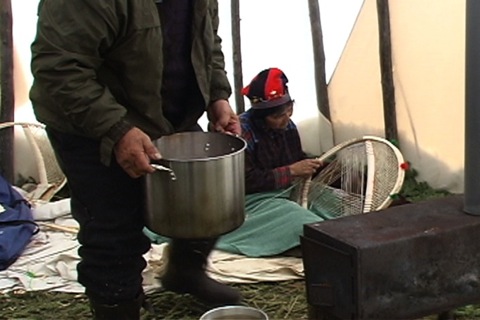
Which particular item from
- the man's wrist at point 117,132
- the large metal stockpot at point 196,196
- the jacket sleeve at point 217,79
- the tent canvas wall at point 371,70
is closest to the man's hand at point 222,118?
the jacket sleeve at point 217,79

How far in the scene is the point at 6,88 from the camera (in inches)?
163

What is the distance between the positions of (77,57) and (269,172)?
151 centimetres

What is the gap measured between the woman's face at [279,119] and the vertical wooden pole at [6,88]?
1.59 m

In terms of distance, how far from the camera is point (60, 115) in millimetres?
2031

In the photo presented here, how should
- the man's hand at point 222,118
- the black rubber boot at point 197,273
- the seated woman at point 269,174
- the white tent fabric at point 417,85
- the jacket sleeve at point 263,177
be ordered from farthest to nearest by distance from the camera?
the white tent fabric at point 417,85 → the jacket sleeve at point 263,177 → the seated woman at point 269,174 → the black rubber boot at point 197,273 → the man's hand at point 222,118

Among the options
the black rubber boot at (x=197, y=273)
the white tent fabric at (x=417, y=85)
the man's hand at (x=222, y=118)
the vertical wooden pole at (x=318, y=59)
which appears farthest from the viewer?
the vertical wooden pole at (x=318, y=59)

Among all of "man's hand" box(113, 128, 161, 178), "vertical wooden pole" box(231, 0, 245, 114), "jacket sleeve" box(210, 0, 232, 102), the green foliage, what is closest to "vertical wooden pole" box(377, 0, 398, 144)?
the green foliage

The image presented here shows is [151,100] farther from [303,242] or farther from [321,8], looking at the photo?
[321,8]

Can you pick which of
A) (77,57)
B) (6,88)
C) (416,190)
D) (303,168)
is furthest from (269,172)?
(6,88)

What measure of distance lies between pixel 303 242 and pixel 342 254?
6.9 inches

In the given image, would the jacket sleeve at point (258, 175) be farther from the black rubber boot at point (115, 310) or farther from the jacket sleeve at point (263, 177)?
the black rubber boot at point (115, 310)

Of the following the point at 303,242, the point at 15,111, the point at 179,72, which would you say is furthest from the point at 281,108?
the point at 15,111

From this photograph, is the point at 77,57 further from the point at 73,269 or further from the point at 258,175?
the point at 258,175

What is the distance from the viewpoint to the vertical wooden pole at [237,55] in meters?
4.18
